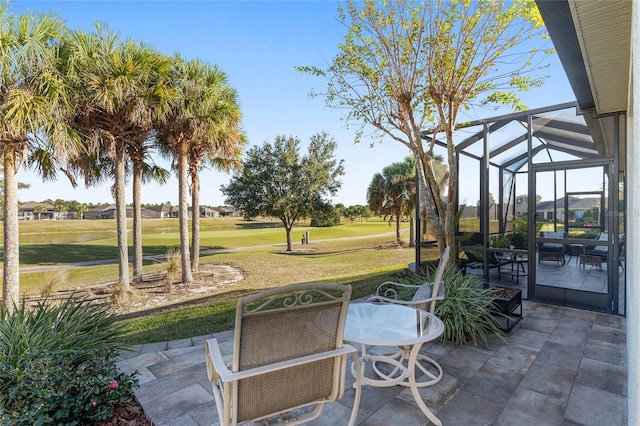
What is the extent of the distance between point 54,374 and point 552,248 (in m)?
6.29

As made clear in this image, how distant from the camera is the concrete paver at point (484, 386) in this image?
2057mm

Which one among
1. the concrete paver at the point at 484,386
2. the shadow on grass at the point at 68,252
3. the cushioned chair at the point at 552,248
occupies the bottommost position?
the shadow on grass at the point at 68,252

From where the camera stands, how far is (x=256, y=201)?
16.4 meters

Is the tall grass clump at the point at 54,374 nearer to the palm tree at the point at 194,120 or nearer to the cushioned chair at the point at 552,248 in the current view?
the cushioned chair at the point at 552,248

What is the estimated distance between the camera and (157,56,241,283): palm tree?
322 inches

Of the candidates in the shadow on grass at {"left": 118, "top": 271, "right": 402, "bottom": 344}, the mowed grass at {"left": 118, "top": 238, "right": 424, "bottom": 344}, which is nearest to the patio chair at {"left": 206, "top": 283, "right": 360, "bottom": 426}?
the mowed grass at {"left": 118, "top": 238, "right": 424, "bottom": 344}

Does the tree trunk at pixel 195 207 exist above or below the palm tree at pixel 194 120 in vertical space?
below

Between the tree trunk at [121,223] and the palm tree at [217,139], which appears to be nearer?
the tree trunk at [121,223]

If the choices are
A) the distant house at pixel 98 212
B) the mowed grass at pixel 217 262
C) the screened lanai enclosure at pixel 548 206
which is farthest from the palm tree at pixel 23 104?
the distant house at pixel 98 212

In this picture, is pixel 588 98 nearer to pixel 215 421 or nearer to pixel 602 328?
pixel 602 328

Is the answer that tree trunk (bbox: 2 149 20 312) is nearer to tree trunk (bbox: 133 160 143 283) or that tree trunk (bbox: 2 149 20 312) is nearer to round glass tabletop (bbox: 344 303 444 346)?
tree trunk (bbox: 133 160 143 283)

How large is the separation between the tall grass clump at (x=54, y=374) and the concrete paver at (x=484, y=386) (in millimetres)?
393

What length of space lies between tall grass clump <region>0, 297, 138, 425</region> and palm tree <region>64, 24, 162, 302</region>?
568 cm

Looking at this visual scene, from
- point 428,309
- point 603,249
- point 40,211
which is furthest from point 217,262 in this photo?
→ point 603,249
